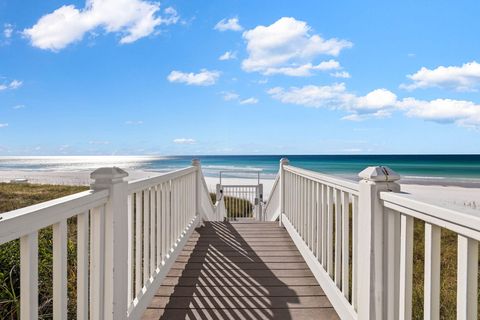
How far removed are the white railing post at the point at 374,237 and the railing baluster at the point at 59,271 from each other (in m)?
1.53

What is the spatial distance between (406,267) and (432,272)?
0.91 feet

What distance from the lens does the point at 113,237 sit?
1866 mm

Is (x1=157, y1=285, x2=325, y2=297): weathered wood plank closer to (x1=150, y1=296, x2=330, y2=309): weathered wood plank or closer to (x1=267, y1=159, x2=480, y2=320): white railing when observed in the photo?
(x1=150, y1=296, x2=330, y2=309): weathered wood plank

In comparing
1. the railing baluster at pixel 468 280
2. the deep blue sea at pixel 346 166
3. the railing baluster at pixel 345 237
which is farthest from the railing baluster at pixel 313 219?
the deep blue sea at pixel 346 166

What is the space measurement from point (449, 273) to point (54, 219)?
4.90 m

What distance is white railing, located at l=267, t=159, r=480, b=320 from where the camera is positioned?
3.68 ft

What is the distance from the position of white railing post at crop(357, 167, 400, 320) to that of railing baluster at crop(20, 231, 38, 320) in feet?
5.25

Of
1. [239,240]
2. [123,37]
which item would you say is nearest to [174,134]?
[123,37]

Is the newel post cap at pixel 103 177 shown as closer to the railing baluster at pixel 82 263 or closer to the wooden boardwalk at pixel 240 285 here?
the railing baluster at pixel 82 263

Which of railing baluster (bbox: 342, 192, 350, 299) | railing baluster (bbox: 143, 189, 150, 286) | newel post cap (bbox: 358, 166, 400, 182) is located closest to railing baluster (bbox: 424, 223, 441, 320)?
newel post cap (bbox: 358, 166, 400, 182)

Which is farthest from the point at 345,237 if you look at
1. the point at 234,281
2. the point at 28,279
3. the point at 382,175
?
the point at 28,279

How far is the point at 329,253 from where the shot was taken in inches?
115

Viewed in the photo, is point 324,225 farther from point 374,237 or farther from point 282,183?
point 282,183

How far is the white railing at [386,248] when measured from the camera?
112 cm
